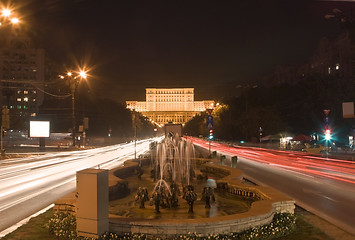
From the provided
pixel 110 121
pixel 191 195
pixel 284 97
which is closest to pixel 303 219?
pixel 191 195

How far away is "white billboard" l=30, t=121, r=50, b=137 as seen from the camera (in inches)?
1587

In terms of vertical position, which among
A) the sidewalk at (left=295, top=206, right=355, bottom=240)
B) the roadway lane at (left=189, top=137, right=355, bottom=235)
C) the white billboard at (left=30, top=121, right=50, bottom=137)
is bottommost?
the roadway lane at (left=189, top=137, right=355, bottom=235)

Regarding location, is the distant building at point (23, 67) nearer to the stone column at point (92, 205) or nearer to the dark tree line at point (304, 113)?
the dark tree line at point (304, 113)

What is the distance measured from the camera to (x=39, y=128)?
4066cm

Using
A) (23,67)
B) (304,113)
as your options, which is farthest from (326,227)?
(23,67)

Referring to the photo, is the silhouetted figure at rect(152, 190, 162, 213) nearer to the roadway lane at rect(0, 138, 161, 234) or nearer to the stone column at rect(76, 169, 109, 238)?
the roadway lane at rect(0, 138, 161, 234)

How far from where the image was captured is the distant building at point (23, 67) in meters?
120

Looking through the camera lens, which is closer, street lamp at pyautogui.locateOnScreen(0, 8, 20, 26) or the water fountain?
the water fountain

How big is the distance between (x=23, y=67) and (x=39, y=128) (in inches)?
3762

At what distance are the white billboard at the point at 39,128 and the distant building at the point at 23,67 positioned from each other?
8164cm

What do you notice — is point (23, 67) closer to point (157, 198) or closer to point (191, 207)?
point (157, 198)

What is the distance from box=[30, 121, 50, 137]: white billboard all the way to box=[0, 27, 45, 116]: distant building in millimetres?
81639

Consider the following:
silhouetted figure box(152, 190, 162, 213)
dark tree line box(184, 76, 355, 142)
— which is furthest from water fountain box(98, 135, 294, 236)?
dark tree line box(184, 76, 355, 142)

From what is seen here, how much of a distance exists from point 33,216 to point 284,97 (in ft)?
244
